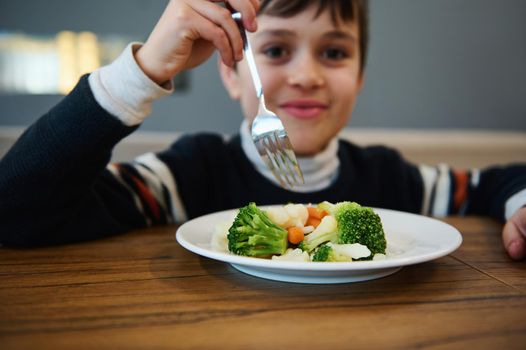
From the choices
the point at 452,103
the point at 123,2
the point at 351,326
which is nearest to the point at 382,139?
the point at 452,103

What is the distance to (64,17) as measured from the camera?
7.76 ft

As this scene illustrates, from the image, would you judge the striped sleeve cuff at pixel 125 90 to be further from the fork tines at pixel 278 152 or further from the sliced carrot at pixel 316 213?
the sliced carrot at pixel 316 213

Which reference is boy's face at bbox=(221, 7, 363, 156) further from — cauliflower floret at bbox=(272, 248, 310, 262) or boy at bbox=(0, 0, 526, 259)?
cauliflower floret at bbox=(272, 248, 310, 262)

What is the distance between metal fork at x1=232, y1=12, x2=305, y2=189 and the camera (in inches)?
33.8

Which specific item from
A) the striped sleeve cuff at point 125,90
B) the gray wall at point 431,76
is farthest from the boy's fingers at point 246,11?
the gray wall at point 431,76

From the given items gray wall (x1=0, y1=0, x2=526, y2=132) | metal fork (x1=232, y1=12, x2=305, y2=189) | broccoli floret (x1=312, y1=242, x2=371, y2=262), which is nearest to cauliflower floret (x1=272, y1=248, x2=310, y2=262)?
broccoli floret (x1=312, y1=242, x2=371, y2=262)

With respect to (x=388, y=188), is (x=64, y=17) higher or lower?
higher

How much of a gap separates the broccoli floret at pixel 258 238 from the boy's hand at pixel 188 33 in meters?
0.39

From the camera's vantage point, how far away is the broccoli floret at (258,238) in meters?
0.65

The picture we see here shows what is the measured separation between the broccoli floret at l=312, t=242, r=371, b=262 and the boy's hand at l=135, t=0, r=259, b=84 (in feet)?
1.50

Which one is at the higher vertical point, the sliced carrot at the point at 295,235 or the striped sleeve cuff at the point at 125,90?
the striped sleeve cuff at the point at 125,90

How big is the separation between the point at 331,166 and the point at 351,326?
91 centimetres

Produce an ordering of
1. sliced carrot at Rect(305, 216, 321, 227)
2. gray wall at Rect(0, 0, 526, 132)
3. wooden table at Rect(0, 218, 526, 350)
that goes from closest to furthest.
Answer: wooden table at Rect(0, 218, 526, 350) < sliced carrot at Rect(305, 216, 321, 227) < gray wall at Rect(0, 0, 526, 132)

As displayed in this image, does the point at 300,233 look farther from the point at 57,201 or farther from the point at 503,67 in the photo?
the point at 503,67
